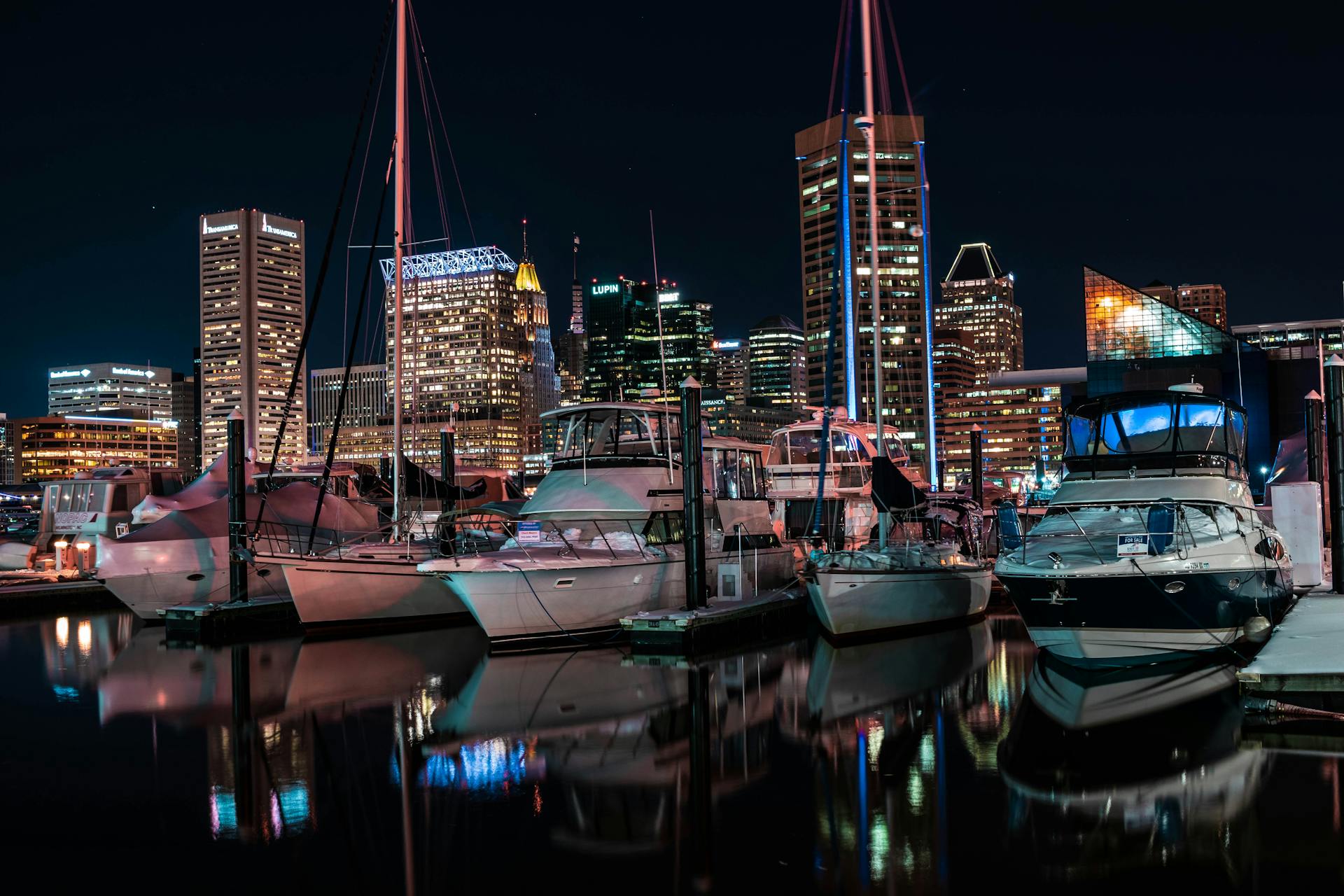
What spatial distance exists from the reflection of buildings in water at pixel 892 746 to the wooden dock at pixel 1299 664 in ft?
10.9

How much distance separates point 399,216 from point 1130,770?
22.3m

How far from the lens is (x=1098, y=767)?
1123 cm

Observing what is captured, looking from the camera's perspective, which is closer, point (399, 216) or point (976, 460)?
point (399, 216)

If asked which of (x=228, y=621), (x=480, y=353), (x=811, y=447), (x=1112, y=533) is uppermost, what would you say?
(x=480, y=353)

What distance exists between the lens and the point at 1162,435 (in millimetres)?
18469

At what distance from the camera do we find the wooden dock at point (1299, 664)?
13.3 metres

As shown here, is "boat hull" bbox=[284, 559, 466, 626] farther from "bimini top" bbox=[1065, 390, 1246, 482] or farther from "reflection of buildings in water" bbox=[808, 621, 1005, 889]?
"bimini top" bbox=[1065, 390, 1246, 482]

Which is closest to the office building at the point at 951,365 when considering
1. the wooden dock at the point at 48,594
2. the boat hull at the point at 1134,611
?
the wooden dock at the point at 48,594

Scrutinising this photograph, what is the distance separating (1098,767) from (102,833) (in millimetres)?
9762

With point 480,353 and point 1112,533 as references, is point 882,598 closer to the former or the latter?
point 1112,533

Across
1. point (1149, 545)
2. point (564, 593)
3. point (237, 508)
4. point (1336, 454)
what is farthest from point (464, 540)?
point (1336, 454)

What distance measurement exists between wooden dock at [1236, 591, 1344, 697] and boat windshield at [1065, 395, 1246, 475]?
11.5ft

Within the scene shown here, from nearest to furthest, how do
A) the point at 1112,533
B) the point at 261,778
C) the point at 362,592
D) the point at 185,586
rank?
the point at 261,778, the point at 1112,533, the point at 362,592, the point at 185,586

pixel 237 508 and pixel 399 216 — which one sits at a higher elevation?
pixel 399 216
